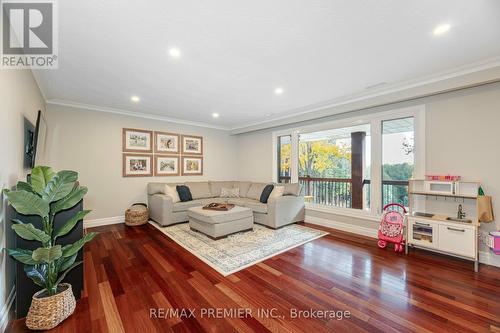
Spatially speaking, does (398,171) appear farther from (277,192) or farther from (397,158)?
(277,192)

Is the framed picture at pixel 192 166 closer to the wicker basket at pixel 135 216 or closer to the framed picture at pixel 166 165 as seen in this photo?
the framed picture at pixel 166 165

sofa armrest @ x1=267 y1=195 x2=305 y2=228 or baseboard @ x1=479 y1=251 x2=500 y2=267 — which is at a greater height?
sofa armrest @ x1=267 y1=195 x2=305 y2=228

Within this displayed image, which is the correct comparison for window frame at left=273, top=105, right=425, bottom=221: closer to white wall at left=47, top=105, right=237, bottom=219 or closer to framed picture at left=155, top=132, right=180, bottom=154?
framed picture at left=155, top=132, right=180, bottom=154

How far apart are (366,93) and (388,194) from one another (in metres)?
1.88

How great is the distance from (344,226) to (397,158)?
163cm

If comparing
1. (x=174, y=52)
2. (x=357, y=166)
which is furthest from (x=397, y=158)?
(x=174, y=52)

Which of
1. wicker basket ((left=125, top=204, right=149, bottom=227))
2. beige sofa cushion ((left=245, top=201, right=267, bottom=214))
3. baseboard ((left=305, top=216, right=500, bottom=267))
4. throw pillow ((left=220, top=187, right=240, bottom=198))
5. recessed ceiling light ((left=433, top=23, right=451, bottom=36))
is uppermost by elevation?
recessed ceiling light ((left=433, top=23, right=451, bottom=36))

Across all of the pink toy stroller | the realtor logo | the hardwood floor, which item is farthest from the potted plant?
the pink toy stroller

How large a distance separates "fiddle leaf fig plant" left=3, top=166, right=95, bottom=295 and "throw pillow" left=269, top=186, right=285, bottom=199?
3345 millimetres

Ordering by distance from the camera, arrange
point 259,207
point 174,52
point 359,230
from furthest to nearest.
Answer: point 259,207, point 359,230, point 174,52

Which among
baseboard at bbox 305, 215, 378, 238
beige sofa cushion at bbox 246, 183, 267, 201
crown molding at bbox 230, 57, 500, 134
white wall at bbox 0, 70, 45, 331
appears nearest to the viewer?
white wall at bbox 0, 70, 45, 331

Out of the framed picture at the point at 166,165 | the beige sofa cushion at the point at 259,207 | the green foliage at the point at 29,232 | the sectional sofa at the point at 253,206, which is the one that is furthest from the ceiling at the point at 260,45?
the beige sofa cushion at the point at 259,207

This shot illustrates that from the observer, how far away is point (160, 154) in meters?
5.37

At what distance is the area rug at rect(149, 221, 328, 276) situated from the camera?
2.82 meters
